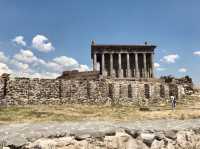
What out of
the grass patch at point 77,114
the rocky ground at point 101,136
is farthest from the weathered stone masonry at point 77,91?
the rocky ground at point 101,136

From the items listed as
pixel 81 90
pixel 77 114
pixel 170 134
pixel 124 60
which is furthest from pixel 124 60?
pixel 170 134

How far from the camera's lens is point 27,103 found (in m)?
29.1

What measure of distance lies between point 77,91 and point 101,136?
88.2 feet

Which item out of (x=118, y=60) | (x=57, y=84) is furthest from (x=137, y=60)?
(x=57, y=84)

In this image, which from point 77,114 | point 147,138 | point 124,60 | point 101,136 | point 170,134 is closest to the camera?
point 101,136

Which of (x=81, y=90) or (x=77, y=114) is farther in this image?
(x=81, y=90)

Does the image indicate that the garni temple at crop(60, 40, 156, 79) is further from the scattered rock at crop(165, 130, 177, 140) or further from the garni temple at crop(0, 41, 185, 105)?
the scattered rock at crop(165, 130, 177, 140)

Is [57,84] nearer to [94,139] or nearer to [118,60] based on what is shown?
[94,139]

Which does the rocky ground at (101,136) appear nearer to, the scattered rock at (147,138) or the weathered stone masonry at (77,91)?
the scattered rock at (147,138)

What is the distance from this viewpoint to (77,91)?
32344 mm

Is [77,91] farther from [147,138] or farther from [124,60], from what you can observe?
[124,60]

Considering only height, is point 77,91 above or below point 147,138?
above

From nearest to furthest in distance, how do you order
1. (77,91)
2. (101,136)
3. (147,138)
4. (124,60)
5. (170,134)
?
(101,136)
(147,138)
(170,134)
(77,91)
(124,60)

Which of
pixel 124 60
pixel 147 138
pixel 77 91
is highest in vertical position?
pixel 124 60
